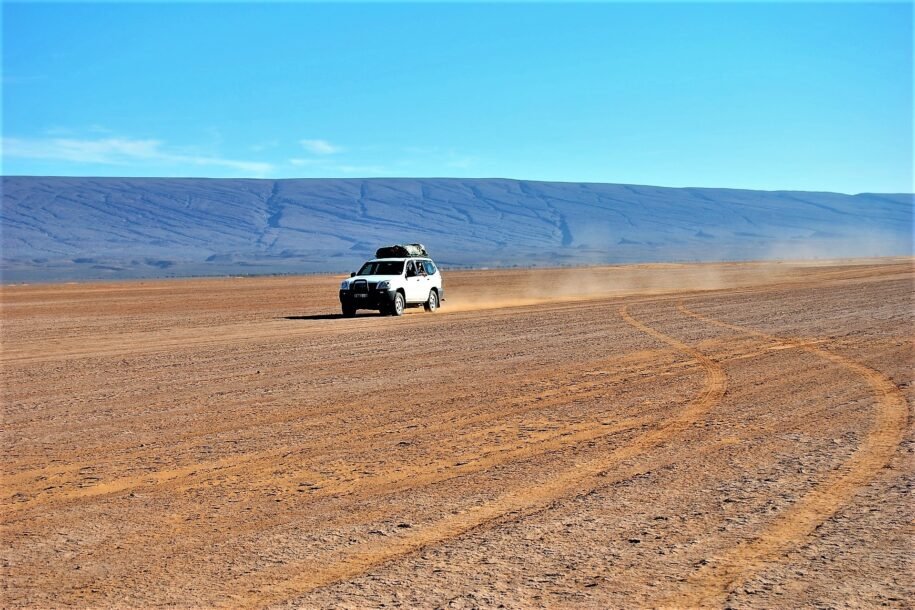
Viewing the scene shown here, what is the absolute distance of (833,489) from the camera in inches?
304

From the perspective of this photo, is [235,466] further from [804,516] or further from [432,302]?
[432,302]

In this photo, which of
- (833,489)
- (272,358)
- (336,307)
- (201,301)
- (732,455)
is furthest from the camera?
(201,301)

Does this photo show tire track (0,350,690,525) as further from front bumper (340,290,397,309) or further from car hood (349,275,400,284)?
car hood (349,275,400,284)

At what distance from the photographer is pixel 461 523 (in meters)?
6.96

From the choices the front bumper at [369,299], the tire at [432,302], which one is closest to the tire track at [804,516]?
the front bumper at [369,299]

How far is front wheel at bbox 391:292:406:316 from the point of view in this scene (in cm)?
2884

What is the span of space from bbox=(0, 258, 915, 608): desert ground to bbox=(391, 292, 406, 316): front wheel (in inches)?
405

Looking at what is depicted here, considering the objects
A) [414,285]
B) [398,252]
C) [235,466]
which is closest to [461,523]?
[235,466]

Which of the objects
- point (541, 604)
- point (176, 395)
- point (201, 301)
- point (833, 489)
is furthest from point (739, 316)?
point (201, 301)

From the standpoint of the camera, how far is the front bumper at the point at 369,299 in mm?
28656

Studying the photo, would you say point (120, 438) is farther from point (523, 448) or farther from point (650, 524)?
point (650, 524)

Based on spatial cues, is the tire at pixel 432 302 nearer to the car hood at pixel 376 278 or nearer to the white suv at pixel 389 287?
the white suv at pixel 389 287

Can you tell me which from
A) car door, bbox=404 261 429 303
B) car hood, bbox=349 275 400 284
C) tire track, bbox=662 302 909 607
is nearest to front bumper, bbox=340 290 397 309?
car hood, bbox=349 275 400 284

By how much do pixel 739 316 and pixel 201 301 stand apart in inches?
958
